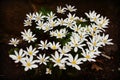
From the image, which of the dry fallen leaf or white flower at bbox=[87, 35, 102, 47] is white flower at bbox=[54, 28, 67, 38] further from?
the dry fallen leaf

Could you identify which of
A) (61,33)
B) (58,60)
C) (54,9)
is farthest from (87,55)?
(54,9)

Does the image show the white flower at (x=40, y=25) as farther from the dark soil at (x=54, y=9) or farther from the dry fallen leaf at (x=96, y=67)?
the dry fallen leaf at (x=96, y=67)

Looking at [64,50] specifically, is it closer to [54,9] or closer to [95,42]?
[95,42]

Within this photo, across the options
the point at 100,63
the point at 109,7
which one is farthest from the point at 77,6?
the point at 100,63

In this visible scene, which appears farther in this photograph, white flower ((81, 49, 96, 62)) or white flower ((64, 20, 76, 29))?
white flower ((64, 20, 76, 29))

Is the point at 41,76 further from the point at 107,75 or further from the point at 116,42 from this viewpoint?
the point at 116,42

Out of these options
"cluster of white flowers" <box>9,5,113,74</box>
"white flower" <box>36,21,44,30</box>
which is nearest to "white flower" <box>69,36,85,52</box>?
"cluster of white flowers" <box>9,5,113,74</box>
